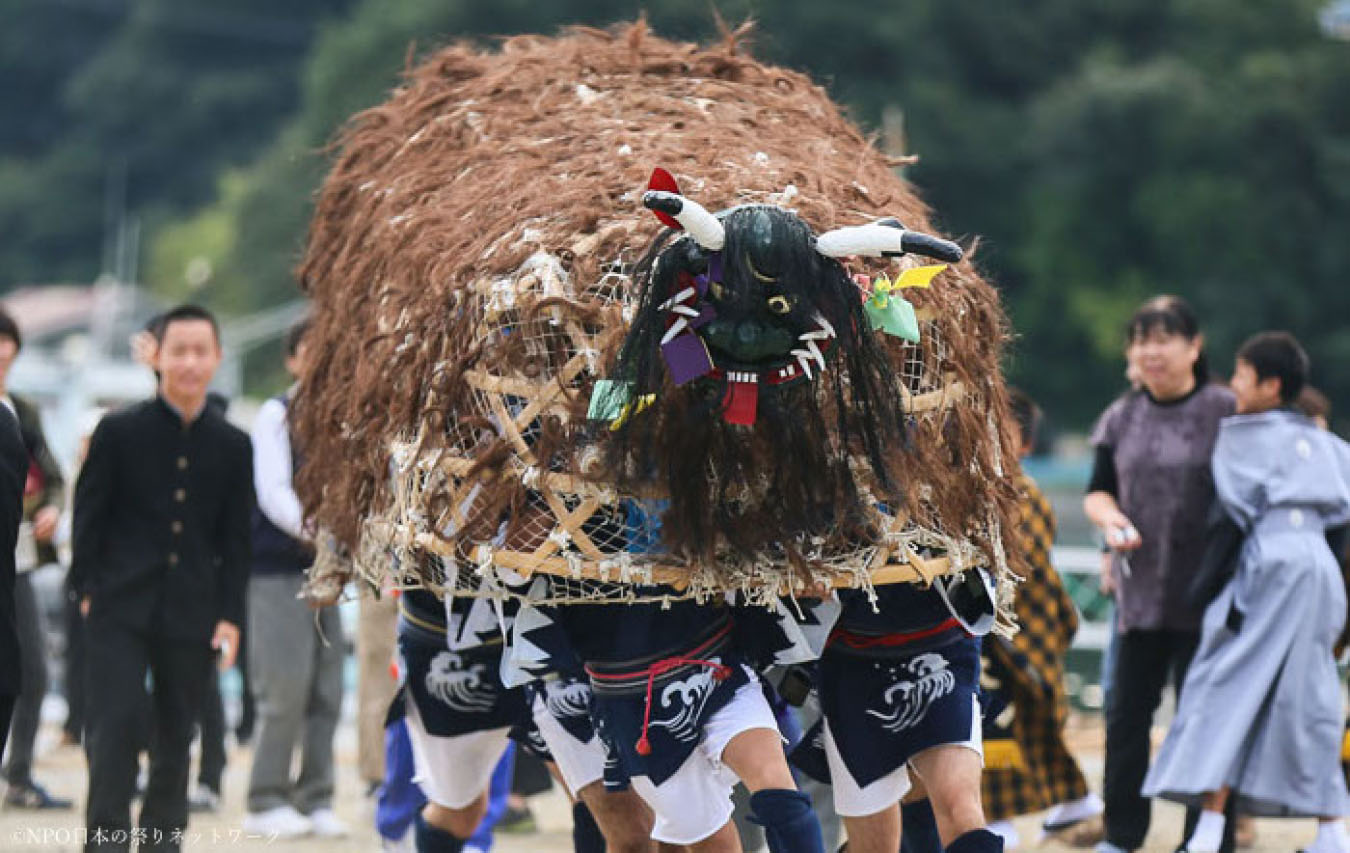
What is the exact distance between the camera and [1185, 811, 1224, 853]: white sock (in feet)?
29.3

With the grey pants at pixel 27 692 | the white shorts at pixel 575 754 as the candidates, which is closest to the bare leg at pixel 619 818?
the white shorts at pixel 575 754

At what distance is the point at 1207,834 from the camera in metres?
8.98

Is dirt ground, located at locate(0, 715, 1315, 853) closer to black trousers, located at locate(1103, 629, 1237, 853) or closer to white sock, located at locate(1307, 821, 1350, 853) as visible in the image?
black trousers, located at locate(1103, 629, 1237, 853)

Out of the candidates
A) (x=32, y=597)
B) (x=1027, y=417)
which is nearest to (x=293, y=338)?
(x=32, y=597)

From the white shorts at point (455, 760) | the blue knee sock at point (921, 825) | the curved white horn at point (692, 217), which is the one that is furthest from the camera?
the white shorts at point (455, 760)

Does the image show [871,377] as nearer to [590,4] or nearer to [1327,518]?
[1327,518]

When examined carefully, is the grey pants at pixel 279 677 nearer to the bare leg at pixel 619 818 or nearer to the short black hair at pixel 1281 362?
the bare leg at pixel 619 818

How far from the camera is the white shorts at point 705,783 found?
21.0 ft

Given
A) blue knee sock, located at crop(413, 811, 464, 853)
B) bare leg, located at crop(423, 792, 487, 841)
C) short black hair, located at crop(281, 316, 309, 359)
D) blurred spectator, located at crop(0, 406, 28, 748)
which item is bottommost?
blue knee sock, located at crop(413, 811, 464, 853)

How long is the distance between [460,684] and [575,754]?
66cm

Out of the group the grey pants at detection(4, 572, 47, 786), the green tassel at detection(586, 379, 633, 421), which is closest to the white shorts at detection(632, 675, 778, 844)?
the green tassel at detection(586, 379, 633, 421)

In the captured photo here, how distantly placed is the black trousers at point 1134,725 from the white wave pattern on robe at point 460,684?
9.26 ft

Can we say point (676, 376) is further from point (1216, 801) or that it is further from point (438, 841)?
point (1216, 801)

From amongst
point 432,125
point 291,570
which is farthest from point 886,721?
point 291,570
